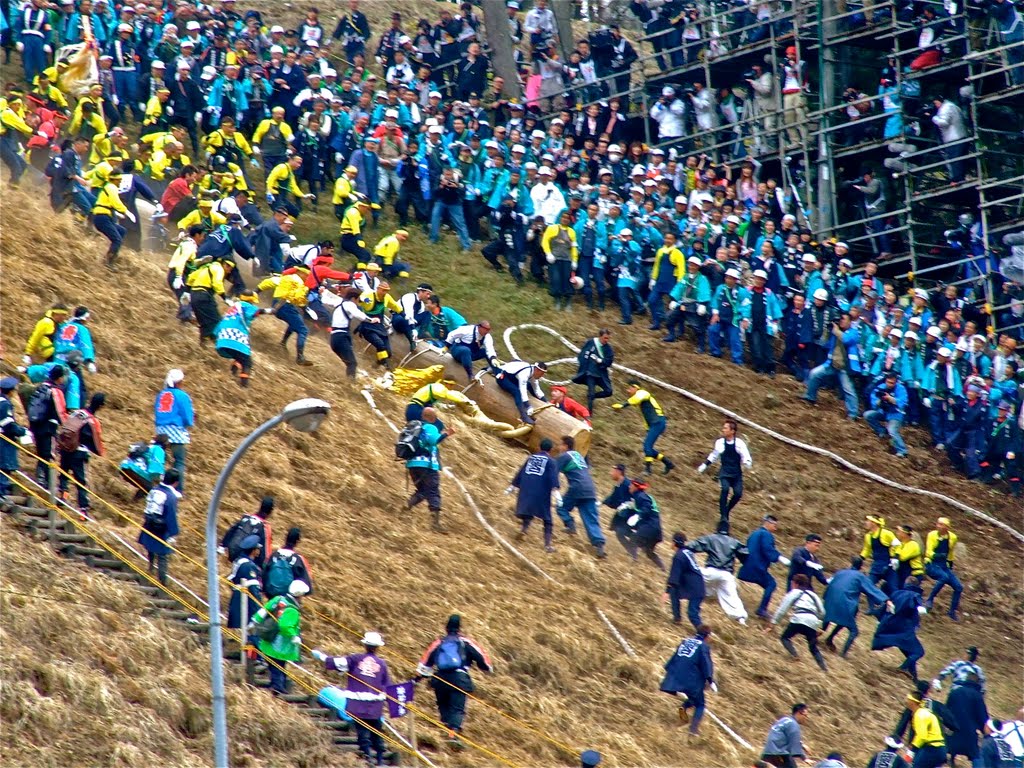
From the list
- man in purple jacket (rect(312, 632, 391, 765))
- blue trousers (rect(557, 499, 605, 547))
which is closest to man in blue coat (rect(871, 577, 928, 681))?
blue trousers (rect(557, 499, 605, 547))

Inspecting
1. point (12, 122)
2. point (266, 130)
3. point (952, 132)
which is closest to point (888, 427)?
point (952, 132)

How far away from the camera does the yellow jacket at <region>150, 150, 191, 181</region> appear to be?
93.9 feet

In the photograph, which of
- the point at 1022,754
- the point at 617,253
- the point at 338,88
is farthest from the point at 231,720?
the point at 338,88

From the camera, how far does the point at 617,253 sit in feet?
102

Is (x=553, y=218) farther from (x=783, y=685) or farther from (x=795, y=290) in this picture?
(x=783, y=685)

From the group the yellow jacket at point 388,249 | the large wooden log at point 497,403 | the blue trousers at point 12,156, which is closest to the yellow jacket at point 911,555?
the large wooden log at point 497,403

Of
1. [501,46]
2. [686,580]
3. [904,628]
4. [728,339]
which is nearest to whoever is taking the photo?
[686,580]

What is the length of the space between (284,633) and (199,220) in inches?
411

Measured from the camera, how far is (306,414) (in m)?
12.6

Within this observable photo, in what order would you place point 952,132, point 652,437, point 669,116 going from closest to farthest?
point 652,437 < point 952,132 < point 669,116

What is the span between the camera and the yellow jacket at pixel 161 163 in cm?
2862

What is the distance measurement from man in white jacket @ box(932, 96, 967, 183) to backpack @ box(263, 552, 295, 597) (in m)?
20.7

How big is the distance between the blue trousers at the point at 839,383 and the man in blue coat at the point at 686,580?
341 inches

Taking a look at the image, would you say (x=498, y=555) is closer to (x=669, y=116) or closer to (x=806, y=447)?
(x=806, y=447)
